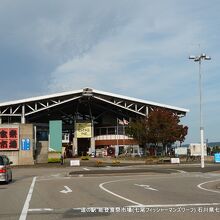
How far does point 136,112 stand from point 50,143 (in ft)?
70.9

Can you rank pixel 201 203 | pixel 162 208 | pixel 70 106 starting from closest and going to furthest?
pixel 162 208 < pixel 201 203 < pixel 70 106

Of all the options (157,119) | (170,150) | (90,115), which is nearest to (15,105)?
(90,115)

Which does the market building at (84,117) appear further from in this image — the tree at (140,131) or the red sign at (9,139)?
the red sign at (9,139)

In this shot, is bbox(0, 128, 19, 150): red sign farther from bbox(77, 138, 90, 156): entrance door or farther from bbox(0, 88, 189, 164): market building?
bbox(77, 138, 90, 156): entrance door

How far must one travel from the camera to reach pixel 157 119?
8288 cm

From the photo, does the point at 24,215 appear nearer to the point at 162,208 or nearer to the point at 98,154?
the point at 162,208

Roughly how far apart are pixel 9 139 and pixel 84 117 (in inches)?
1884

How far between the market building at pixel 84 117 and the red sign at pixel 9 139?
438 inches

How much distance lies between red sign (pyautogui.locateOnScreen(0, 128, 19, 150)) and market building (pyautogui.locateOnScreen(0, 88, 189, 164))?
1113 centimetres

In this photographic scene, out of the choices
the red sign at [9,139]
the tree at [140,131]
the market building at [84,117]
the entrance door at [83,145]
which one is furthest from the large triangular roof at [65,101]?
the red sign at [9,139]

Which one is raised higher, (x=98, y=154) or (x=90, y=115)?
(x=90, y=115)

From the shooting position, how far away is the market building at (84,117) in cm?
8694

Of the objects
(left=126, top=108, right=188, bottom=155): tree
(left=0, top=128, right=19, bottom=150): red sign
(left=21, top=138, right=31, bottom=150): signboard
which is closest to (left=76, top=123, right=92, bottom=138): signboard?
(left=126, top=108, right=188, bottom=155): tree

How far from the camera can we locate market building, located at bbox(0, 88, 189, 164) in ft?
285
